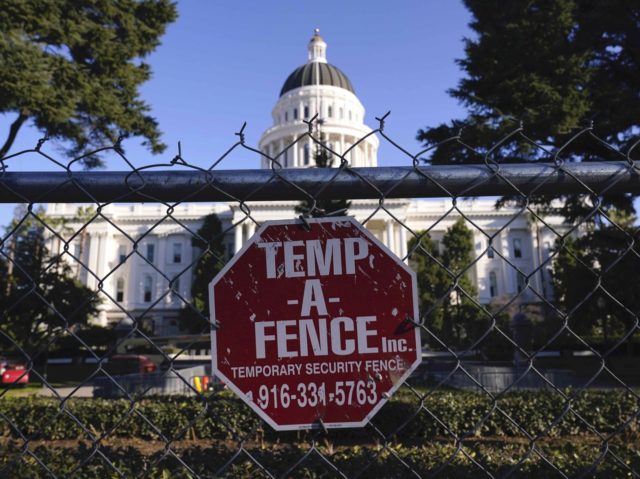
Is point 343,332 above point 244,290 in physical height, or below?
below

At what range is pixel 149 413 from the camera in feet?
32.2

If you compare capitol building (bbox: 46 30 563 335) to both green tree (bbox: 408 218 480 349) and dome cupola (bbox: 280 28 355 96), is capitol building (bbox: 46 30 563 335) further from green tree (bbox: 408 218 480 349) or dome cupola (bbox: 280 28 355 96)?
green tree (bbox: 408 218 480 349)

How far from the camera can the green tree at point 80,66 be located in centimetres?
1416

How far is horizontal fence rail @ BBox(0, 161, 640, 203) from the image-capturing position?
1580mm

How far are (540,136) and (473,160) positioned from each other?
243 cm

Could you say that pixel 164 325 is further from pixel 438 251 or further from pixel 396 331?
pixel 396 331

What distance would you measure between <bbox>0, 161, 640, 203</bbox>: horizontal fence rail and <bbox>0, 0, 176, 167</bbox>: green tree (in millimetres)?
13722

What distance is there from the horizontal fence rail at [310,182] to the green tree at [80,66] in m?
13.7

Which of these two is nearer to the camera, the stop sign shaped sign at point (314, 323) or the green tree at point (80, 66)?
the stop sign shaped sign at point (314, 323)

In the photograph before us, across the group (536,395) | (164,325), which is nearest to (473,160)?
(536,395)

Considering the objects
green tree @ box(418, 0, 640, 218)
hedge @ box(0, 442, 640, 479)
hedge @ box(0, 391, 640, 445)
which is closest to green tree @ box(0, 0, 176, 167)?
hedge @ box(0, 391, 640, 445)

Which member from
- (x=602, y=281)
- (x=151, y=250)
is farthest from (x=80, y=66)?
(x=151, y=250)

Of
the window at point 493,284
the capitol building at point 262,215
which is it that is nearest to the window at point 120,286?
the capitol building at point 262,215

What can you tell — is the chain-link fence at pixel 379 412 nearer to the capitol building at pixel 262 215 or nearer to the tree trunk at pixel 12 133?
the tree trunk at pixel 12 133
